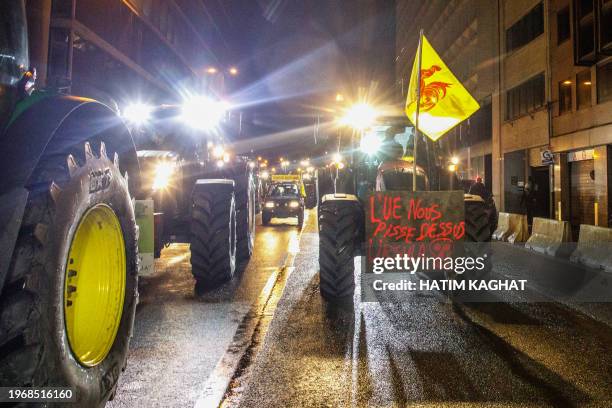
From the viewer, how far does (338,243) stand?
7117 millimetres

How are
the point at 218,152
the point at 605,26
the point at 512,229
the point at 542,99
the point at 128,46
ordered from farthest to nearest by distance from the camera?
the point at 128,46, the point at 542,99, the point at 605,26, the point at 512,229, the point at 218,152

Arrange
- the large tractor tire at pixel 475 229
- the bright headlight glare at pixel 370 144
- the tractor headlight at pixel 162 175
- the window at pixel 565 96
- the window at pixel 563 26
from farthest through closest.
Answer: the window at pixel 563 26 → the window at pixel 565 96 → the bright headlight glare at pixel 370 144 → the tractor headlight at pixel 162 175 → the large tractor tire at pixel 475 229

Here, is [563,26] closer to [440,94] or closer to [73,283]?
[440,94]

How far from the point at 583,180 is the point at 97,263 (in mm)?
22458

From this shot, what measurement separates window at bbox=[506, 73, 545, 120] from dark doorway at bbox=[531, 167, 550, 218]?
3.28m

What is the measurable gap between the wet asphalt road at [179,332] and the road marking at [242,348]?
0.25 ft

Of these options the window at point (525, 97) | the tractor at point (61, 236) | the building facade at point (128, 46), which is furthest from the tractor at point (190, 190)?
the window at point (525, 97)

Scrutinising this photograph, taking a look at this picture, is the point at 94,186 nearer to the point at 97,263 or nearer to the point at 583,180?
the point at 97,263

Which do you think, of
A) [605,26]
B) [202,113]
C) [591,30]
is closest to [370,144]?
[202,113]

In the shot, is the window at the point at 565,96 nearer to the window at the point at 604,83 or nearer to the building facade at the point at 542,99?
the building facade at the point at 542,99

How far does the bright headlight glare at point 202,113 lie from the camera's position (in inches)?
311

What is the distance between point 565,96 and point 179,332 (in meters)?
21.9

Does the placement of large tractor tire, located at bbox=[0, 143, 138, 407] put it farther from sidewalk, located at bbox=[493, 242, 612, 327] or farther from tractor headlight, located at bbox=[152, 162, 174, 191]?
sidewalk, located at bbox=[493, 242, 612, 327]

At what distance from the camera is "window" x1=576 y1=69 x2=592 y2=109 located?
2028cm
